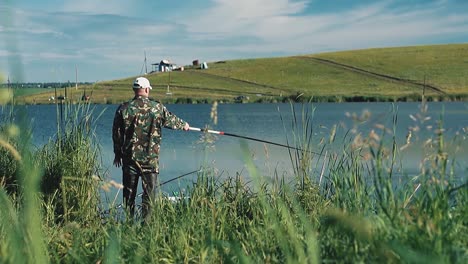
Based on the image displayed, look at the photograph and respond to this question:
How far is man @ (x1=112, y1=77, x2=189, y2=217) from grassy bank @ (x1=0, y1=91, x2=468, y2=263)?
1.26ft

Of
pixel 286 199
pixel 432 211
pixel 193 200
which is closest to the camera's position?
pixel 432 211

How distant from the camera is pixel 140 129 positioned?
7.51 m

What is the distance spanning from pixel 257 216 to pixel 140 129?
2.38 m

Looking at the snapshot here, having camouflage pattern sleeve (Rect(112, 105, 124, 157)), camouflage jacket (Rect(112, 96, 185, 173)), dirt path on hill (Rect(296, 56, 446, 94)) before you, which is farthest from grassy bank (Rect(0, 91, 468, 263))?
dirt path on hill (Rect(296, 56, 446, 94))

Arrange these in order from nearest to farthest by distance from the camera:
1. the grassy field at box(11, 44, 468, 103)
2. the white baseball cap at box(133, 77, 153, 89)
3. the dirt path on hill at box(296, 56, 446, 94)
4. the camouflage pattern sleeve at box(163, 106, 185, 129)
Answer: the white baseball cap at box(133, 77, 153, 89) < the camouflage pattern sleeve at box(163, 106, 185, 129) < the grassy field at box(11, 44, 468, 103) < the dirt path on hill at box(296, 56, 446, 94)

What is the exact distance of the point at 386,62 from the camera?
88.0 m

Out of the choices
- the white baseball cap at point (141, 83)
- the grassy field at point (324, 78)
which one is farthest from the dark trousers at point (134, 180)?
the grassy field at point (324, 78)

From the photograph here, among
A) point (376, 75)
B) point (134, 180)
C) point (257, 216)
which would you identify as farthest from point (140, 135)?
point (376, 75)

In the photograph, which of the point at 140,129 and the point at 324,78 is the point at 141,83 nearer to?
the point at 140,129

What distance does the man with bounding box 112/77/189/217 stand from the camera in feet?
24.6

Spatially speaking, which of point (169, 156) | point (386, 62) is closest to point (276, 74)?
point (386, 62)

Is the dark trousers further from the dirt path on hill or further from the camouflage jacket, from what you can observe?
the dirt path on hill

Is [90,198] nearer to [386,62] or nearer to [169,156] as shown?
[169,156]

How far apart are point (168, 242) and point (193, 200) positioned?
1.15 meters
